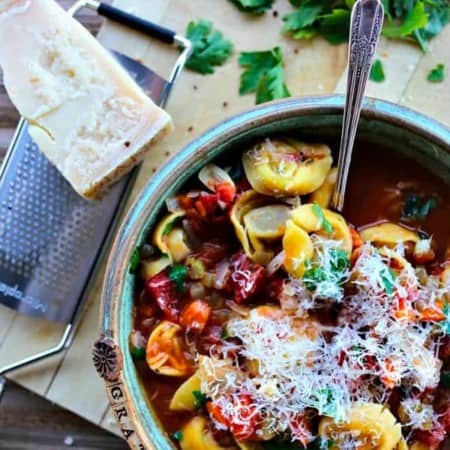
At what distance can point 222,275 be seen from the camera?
228 cm

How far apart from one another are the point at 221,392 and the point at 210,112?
37.4 inches

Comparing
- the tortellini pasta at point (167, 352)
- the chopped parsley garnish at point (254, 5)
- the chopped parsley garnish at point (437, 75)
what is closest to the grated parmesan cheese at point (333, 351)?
the tortellini pasta at point (167, 352)

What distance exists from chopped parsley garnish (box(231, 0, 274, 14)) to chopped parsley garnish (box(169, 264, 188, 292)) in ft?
3.01

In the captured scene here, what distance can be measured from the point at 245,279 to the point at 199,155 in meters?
0.37

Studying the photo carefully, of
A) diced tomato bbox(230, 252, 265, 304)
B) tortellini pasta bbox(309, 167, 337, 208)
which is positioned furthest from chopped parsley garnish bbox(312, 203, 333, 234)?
diced tomato bbox(230, 252, 265, 304)

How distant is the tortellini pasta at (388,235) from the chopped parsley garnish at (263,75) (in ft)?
1.79

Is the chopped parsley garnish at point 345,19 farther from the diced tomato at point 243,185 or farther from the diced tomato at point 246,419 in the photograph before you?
the diced tomato at point 246,419

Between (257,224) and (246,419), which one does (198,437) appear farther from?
(257,224)

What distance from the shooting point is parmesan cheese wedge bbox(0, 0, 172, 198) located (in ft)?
8.09

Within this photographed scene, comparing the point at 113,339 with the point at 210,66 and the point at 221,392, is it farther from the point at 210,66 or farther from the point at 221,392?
the point at 210,66

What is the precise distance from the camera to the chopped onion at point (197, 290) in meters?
2.29

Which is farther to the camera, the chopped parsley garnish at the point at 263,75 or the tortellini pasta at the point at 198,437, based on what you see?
the chopped parsley garnish at the point at 263,75

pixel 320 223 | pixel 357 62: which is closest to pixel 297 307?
pixel 320 223

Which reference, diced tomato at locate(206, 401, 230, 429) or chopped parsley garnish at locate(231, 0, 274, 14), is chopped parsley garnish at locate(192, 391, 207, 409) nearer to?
diced tomato at locate(206, 401, 230, 429)
